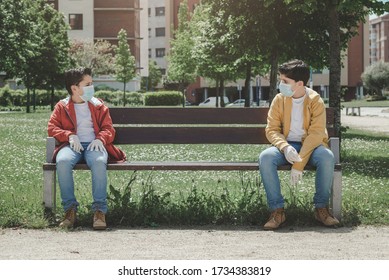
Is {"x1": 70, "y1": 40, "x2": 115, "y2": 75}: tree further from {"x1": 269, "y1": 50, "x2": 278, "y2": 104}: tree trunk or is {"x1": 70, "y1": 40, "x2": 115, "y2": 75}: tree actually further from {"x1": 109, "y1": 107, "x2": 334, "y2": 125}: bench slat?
{"x1": 109, "y1": 107, "x2": 334, "y2": 125}: bench slat

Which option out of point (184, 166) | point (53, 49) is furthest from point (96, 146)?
point (53, 49)

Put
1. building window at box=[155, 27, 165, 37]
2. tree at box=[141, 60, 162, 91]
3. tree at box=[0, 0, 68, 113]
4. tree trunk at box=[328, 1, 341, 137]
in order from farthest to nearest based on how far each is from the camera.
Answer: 1. building window at box=[155, 27, 165, 37]
2. tree at box=[141, 60, 162, 91]
3. tree at box=[0, 0, 68, 113]
4. tree trunk at box=[328, 1, 341, 137]

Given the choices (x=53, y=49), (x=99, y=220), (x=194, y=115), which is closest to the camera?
(x=99, y=220)

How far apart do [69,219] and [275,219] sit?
1.93m

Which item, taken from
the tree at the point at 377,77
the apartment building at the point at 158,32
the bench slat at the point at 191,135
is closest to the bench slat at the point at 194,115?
the bench slat at the point at 191,135

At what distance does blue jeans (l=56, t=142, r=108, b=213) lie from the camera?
7301 millimetres

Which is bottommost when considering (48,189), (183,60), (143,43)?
(48,189)

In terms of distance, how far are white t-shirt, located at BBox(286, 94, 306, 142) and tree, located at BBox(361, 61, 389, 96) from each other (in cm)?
8603

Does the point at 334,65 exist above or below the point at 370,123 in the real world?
above

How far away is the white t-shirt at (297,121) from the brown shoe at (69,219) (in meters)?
2.18

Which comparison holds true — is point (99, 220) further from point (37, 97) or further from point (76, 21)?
point (76, 21)

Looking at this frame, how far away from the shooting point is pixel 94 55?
7869cm

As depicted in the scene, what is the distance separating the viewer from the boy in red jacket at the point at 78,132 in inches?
291

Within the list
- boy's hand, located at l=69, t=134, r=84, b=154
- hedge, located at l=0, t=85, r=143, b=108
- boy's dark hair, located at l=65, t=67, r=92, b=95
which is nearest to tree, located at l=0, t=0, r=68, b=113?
hedge, located at l=0, t=85, r=143, b=108
